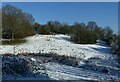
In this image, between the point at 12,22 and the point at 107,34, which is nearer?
the point at 12,22

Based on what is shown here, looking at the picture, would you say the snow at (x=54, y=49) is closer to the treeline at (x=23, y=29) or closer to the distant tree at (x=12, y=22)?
the treeline at (x=23, y=29)

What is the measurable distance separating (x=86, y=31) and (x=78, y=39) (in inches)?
80.8

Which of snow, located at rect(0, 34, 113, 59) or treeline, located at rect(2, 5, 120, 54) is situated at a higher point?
treeline, located at rect(2, 5, 120, 54)

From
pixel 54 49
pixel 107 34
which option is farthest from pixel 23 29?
pixel 107 34

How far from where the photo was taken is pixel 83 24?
52531 millimetres

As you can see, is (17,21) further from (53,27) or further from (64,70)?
(64,70)

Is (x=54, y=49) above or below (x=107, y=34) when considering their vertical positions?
below

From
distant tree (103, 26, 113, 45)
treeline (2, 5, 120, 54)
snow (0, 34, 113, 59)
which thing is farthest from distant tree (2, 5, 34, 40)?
distant tree (103, 26, 113, 45)

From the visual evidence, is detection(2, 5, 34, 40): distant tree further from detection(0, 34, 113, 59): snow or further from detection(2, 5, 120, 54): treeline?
detection(0, 34, 113, 59): snow

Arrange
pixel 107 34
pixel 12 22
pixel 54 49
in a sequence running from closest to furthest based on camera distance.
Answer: pixel 54 49 → pixel 12 22 → pixel 107 34

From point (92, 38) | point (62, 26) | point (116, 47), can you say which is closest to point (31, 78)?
point (116, 47)

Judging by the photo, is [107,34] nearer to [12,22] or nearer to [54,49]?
[12,22]

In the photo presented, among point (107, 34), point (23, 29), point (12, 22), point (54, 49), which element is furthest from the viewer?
point (107, 34)

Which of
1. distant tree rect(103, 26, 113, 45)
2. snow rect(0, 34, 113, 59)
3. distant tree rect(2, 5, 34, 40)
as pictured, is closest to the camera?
snow rect(0, 34, 113, 59)
